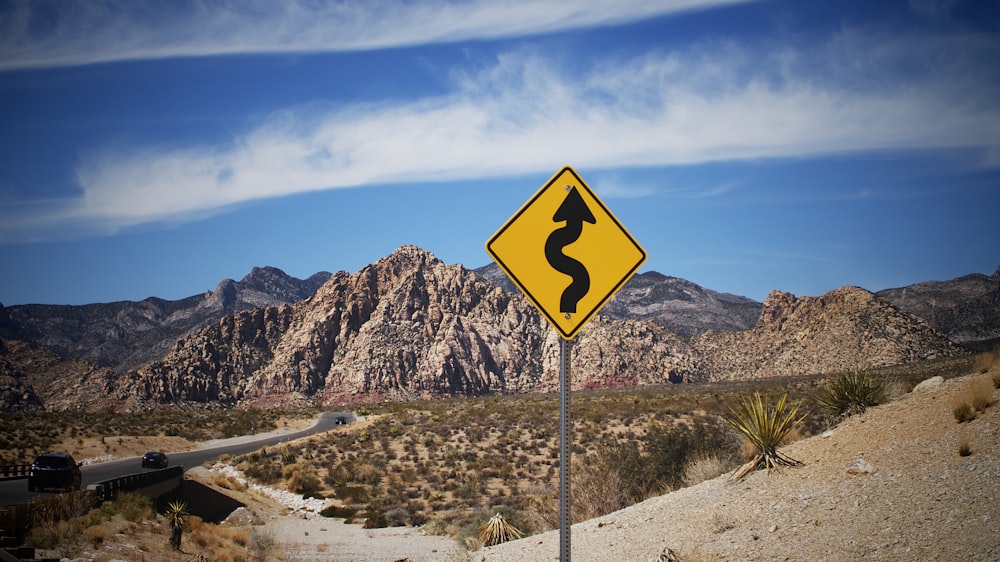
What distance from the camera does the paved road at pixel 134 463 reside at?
22.6 meters

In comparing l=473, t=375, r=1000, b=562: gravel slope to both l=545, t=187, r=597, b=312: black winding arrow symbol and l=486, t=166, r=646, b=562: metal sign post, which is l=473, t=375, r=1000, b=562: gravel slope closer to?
l=486, t=166, r=646, b=562: metal sign post

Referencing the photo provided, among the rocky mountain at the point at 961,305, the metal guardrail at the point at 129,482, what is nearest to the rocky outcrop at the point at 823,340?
the rocky mountain at the point at 961,305

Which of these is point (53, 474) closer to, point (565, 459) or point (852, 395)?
point (565, 459)

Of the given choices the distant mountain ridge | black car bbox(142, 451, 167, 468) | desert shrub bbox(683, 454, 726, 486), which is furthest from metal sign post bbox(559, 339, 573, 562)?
the distant mountain ridge

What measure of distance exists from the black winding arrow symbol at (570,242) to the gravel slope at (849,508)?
497 cm

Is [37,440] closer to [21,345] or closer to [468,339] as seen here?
[468,339]

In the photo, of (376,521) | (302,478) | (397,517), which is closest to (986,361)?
(397,517)

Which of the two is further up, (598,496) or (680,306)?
(680,306)

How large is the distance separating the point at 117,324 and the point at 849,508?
168314 mm

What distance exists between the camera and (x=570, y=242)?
5.05m

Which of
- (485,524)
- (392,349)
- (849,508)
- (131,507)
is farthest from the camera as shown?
(392,349)

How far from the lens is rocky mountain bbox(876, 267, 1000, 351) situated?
279 feet

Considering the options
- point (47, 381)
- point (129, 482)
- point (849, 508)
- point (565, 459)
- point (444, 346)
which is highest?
point (444, 346)

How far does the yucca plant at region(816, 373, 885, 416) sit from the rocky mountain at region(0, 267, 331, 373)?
453 ft
